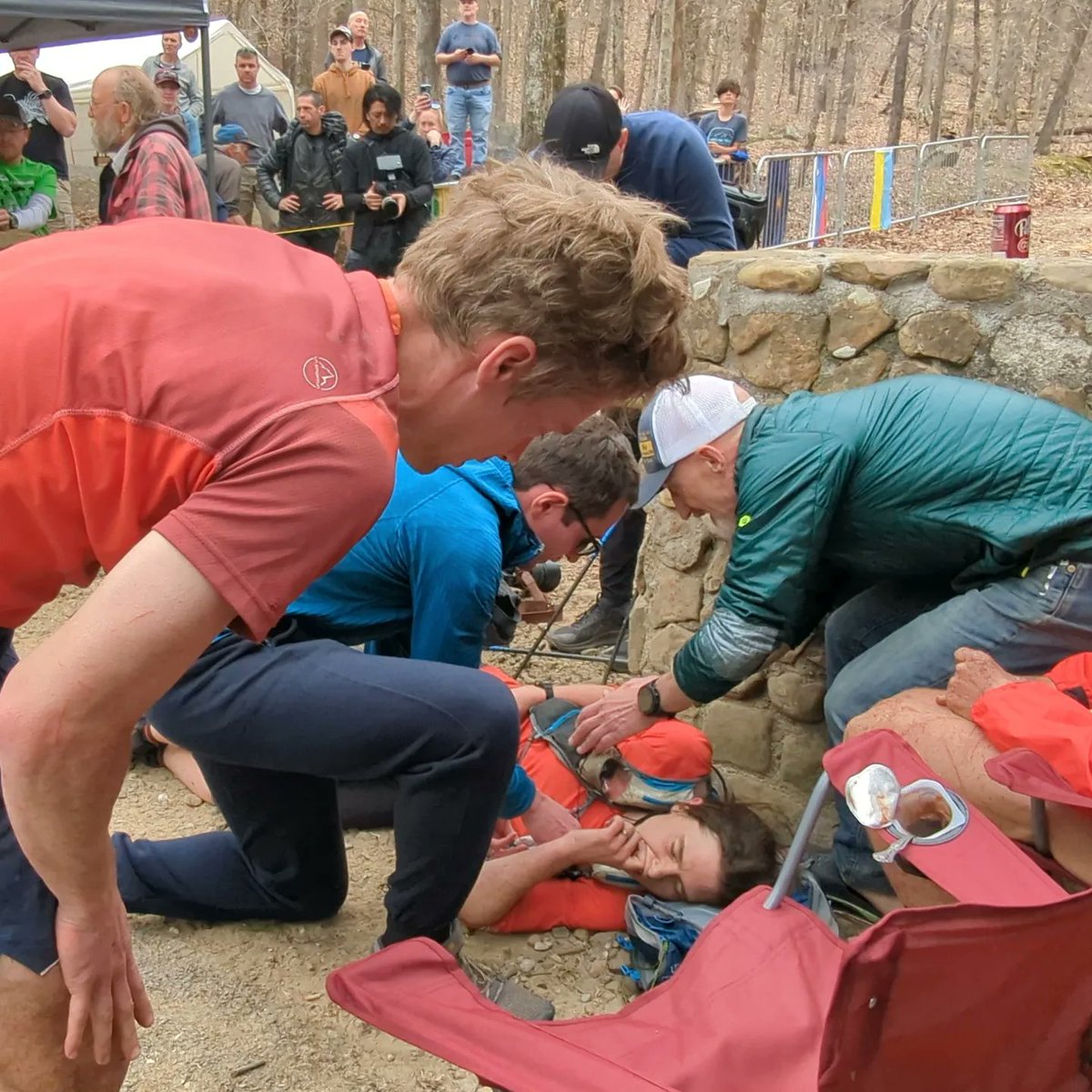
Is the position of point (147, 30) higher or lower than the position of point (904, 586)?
higher

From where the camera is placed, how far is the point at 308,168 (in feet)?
27.7

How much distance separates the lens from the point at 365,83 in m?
11.0

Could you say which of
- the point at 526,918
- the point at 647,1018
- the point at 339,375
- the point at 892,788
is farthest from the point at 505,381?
the point at 526,918

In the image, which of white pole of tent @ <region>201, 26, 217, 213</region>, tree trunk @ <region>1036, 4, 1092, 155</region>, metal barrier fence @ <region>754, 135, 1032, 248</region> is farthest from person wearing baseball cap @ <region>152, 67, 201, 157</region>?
tree trunk @ <region>1036, 4, 1092, 155</region>

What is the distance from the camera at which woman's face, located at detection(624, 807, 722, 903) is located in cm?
258

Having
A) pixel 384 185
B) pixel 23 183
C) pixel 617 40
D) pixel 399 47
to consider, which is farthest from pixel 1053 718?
pixel 617 40

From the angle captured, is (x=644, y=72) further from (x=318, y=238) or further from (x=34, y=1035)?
(x=34, y=1035)

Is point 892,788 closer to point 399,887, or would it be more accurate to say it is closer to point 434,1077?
point 399,887

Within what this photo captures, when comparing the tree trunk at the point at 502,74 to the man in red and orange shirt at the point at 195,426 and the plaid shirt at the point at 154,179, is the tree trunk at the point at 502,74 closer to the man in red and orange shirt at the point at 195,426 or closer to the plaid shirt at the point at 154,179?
the plaid shirt at the point at 154,179

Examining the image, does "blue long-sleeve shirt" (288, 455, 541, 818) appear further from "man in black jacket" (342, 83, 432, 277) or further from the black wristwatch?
"man in black jacket" (342, 83, 432, 277)

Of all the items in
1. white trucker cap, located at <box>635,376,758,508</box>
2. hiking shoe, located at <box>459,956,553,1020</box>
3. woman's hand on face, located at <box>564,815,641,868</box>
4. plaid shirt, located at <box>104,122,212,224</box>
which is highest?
plaid shirt, located at <box>104,122,212,224</box>

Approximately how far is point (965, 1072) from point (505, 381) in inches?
41.5

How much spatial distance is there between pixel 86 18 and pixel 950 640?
492 cm

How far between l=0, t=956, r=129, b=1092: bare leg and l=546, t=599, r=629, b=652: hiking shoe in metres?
2.92
